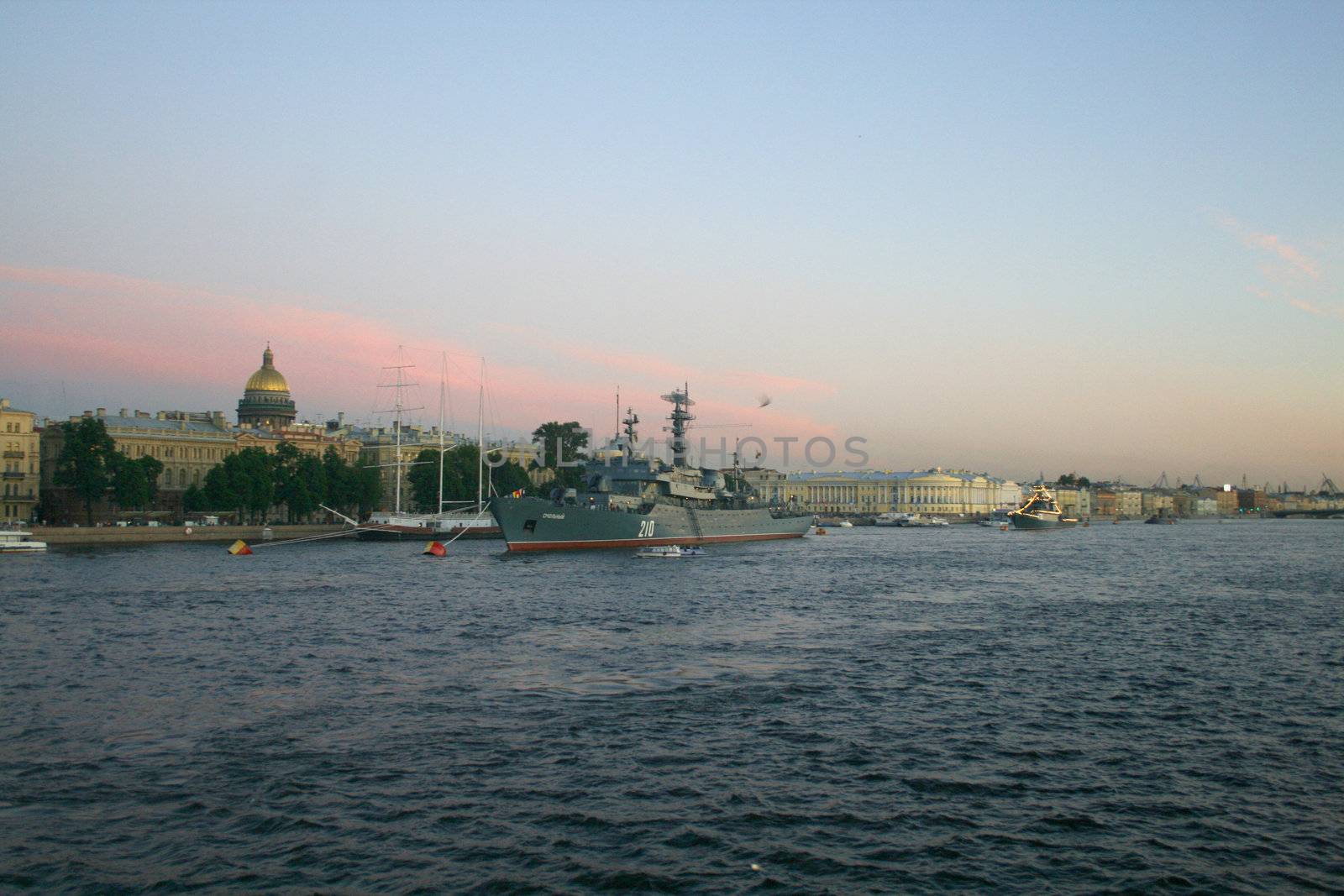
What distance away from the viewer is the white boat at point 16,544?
76.9 meters

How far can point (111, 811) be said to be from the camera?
51.6 ft

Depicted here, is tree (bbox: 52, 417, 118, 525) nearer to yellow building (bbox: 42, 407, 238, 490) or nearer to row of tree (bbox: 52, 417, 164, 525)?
row of tree (bbox: 52, 417, 164, 525)

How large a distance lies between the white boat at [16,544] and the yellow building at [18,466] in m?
29.4

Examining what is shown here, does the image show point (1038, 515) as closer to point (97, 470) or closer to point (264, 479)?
point (264, 479)

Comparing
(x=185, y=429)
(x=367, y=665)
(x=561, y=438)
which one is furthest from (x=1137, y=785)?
(x=561, y=438)

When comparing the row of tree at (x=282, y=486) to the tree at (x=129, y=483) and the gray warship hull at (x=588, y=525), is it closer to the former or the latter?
the tree at (x=129, y=483)

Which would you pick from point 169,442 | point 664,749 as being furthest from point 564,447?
point 664,749

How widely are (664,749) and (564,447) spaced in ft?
509

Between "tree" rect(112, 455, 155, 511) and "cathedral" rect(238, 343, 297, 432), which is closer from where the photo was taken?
"tree" rect(112, 455, 155, 511)

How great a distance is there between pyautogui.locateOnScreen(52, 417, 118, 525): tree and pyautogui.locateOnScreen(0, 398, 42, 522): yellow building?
25.0 ft

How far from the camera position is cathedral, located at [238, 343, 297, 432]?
163m

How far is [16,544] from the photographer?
253 ft

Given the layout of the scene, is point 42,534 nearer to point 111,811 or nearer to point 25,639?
point 25,639

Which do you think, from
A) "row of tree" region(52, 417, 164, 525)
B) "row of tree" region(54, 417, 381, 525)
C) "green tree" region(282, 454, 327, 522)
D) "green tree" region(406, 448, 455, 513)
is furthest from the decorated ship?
"row of tree" region(52, 417, 164, 525)
